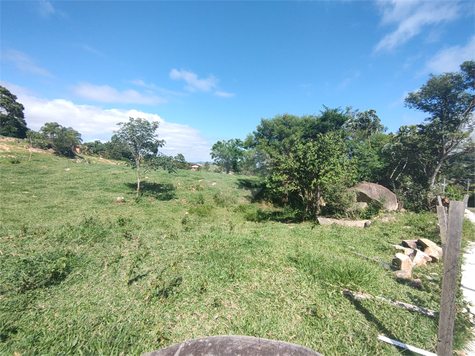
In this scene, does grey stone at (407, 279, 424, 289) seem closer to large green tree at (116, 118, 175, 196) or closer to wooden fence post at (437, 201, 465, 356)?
wooden fence post at (437, 201, 465, 356)

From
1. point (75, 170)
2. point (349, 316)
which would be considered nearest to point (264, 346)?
point (349, 316)

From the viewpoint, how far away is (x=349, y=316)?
270 centimetres

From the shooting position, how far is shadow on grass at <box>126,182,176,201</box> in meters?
11.0

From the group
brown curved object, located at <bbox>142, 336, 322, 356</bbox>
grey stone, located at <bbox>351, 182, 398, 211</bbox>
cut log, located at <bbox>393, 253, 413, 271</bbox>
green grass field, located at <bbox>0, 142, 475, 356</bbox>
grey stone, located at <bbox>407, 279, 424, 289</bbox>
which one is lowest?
green grass field, located at <bbox>0, 142, 475, 356</bbox>

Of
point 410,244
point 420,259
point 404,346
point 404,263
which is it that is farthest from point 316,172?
point 404,346

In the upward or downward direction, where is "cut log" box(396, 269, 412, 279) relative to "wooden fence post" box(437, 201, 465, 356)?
downward

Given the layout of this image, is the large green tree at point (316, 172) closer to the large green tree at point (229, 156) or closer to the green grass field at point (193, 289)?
the green grass field at point (193, 289)

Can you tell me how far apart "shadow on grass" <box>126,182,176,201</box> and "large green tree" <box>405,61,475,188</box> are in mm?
13651

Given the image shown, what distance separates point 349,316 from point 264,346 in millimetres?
2001

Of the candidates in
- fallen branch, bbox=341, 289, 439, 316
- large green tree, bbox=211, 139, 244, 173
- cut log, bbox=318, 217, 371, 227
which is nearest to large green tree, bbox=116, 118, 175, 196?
cut log, bbox=318, 217, 371, 227

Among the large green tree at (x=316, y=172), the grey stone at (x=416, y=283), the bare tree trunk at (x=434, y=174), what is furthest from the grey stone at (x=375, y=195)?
the grey stone at (x=416, y=283)

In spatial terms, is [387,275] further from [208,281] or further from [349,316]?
[208,281]

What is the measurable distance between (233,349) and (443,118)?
48.4 ft

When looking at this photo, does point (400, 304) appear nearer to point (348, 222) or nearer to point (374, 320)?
point (374, 320)
